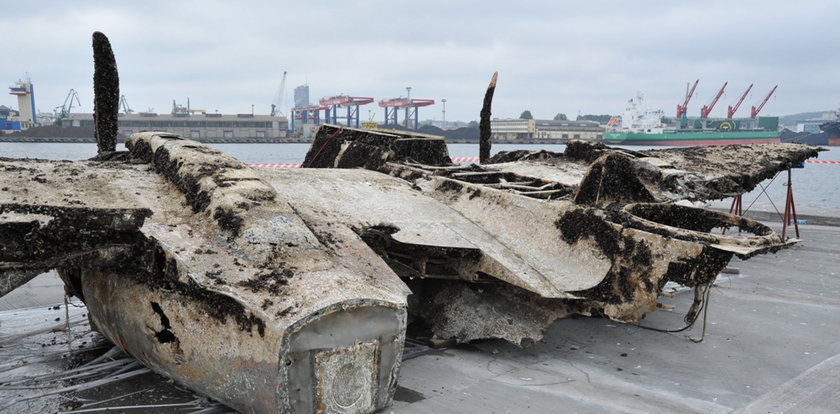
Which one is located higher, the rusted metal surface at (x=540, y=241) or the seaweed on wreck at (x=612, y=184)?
the seaweed on wreck at (x=612, y=184)

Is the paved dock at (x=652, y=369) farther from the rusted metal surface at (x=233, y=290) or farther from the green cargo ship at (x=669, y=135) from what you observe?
the green cargo ship at (x=669, y=135)

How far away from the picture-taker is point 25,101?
72.6 meters

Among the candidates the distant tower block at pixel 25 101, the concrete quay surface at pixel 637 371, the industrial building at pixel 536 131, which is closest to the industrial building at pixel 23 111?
the distant tower block at pixel 25 101

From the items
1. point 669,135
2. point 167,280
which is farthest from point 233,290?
point 669,135

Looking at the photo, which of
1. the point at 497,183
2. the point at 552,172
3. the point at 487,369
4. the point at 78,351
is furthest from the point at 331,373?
the point at 552,172

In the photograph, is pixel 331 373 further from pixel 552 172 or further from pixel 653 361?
pixel 552 172

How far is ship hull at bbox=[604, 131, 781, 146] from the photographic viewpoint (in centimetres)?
6278

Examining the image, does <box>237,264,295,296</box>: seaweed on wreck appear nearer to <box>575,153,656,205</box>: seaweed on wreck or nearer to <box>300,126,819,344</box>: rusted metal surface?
<box>300,126,819,344</box>: rusted metal surface

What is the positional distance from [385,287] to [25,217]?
219 centimetres

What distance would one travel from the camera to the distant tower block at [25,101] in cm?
6825

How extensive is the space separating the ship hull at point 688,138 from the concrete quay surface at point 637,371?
57.6m

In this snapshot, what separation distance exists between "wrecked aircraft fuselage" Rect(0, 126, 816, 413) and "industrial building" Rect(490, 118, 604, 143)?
65.8m

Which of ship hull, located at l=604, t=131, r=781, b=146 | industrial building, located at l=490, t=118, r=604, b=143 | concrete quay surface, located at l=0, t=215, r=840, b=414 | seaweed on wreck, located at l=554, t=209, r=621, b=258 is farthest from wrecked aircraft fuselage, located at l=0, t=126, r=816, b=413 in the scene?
industrial building, located at l=490, t=118, r=604, b=143

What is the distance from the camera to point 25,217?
11.5 feet
